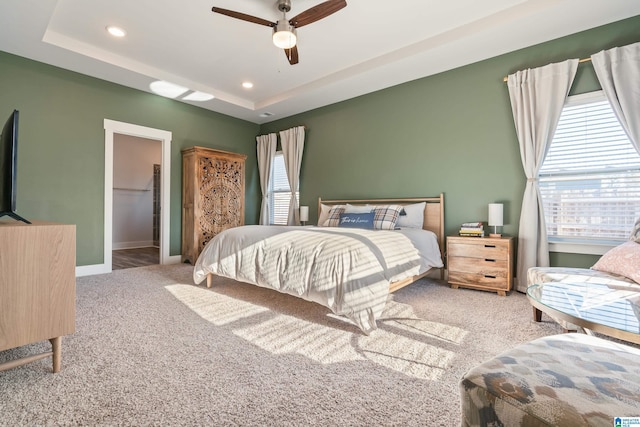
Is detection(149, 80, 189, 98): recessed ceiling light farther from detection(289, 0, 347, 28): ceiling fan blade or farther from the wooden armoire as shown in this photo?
detection(289, 0, 347, 28): ceiling fan blade

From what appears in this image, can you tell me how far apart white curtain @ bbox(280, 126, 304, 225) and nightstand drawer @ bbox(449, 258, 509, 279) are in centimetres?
288

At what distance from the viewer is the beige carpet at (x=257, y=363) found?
133 centimetres

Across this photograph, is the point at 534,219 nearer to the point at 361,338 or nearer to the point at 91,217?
the point at 361,338

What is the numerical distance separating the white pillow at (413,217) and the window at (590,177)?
1.28 meters

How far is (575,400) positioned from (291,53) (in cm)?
319

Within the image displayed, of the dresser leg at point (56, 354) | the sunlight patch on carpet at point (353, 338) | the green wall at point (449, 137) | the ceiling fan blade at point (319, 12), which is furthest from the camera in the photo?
the green wall at point (449, 137)

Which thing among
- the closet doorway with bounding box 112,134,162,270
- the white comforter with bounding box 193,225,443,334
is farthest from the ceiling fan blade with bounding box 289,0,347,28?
the closet doorway with bounding box 112,134,162,270

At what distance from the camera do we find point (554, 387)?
800mm

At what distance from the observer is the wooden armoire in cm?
479

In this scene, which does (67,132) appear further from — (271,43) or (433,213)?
(433,213)

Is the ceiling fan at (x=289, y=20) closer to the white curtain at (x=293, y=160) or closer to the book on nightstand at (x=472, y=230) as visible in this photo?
the book on nightstand at (x=472, y=230)

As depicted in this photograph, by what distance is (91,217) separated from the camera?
408cm

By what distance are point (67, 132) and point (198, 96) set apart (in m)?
1.80

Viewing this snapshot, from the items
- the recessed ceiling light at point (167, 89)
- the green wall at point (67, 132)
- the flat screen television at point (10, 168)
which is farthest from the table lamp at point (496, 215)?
the green wall at point (67, 132)
